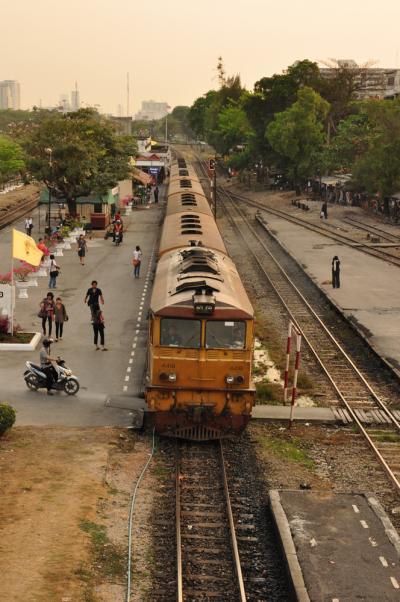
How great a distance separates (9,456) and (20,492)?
6.04ft

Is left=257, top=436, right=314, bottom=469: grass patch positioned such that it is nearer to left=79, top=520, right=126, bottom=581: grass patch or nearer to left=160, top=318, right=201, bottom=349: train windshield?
left=160, top=318, right=201, bottom=349: train windshield

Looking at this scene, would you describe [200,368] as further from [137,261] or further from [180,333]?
[137,261]

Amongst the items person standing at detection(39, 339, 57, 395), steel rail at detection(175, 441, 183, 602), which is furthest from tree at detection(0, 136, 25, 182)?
steel rail at detection(175, 441, 183, 602)

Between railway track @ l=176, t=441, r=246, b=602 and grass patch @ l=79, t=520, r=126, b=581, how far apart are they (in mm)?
850

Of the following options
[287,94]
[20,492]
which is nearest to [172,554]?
[20,492]

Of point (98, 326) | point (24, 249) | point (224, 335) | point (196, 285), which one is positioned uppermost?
point (196, 285)

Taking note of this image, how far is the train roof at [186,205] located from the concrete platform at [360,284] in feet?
20.8

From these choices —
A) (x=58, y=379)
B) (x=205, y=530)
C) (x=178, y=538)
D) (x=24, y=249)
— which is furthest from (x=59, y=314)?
(x=178, y=538)

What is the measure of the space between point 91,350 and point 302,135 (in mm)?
60436

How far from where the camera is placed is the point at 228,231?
58.1 m

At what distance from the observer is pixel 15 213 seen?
67750mm

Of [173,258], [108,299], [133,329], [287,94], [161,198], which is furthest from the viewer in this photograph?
[287,94]

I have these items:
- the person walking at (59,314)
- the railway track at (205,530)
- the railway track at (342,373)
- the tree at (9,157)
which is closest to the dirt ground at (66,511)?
the railway track at (205,530)

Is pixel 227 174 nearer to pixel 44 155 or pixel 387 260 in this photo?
pixel 44 155
